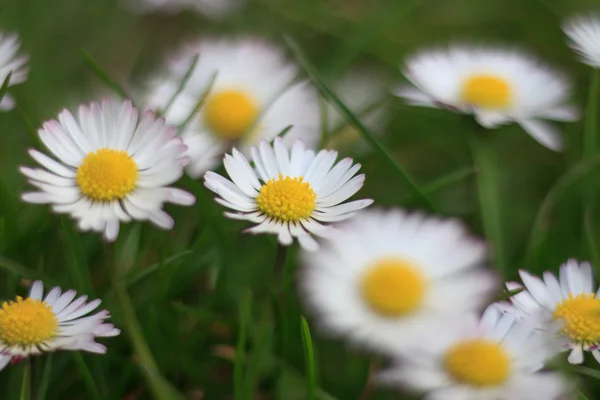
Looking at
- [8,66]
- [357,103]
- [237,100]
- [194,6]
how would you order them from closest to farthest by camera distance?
[8,66] → [237,100] → [357,103] → [194,6]

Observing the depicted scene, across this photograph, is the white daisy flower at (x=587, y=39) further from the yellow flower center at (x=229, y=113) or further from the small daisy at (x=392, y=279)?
the yellow flower center at (x=229, y=113)

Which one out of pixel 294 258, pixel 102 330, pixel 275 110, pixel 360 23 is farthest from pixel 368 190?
pixel 102 330

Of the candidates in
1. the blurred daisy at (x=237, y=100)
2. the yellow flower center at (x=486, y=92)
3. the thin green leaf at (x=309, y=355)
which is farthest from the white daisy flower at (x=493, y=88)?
the thin green leaf at (x=309, y=355)

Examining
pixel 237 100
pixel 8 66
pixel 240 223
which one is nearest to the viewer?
pixel 8 66

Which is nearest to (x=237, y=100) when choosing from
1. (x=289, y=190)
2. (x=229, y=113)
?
(x=229, y=113)

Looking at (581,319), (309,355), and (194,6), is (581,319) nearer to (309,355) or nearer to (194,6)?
(309,355)

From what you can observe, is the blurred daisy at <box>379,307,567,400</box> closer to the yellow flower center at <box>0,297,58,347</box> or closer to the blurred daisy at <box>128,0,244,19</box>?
the yellow flower center at <box>0,297,58,347</box>

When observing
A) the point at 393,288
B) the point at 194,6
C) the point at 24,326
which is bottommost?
the point at 24,326
